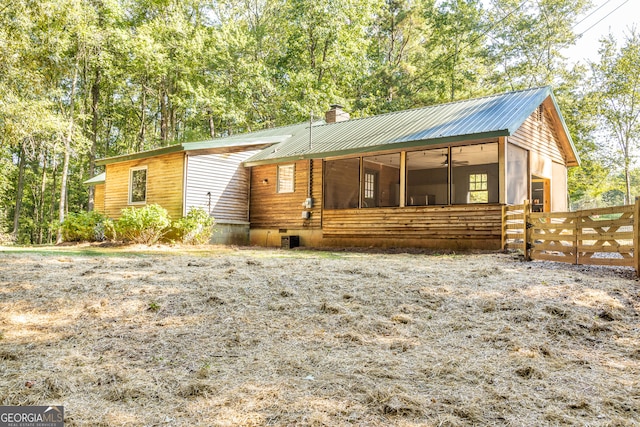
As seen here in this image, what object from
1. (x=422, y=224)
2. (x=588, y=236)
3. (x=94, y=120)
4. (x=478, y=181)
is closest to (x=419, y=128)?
(x=422, y=224)

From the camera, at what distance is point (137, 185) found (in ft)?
49.8

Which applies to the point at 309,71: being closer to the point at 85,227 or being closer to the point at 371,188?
the point at 371,188

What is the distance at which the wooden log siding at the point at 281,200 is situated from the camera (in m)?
13.2

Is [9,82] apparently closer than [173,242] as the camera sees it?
Yes

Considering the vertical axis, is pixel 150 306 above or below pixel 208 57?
below

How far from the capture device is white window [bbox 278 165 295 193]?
13875 mm

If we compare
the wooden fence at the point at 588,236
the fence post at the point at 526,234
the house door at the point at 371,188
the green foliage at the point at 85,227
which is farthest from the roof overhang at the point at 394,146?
the green foliage at the point at 85,227

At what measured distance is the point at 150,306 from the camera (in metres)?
4.51

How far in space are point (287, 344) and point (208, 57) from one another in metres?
23.5

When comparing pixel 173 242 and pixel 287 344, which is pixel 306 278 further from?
pixel 173 242

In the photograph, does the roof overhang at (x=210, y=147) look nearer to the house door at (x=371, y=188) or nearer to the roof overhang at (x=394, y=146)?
the roof overhang at (x=394, y=146)

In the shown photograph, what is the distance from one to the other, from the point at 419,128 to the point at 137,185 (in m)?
9.71

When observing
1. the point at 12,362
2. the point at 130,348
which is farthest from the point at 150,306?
the point at 12,362

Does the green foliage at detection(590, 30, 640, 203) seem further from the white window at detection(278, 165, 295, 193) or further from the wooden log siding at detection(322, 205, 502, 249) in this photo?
the white window at detection(278, 165, 295, 193)
